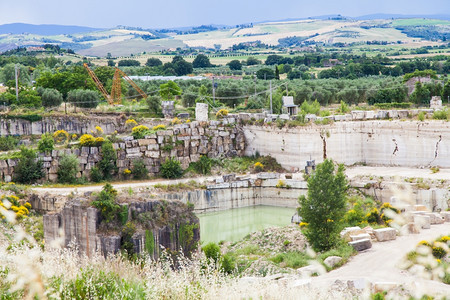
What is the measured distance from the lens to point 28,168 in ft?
121

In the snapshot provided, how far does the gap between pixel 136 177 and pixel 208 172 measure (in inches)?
156

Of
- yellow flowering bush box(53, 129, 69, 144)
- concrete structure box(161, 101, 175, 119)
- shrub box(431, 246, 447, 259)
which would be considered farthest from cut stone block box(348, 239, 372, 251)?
concrete structure box(161, 101, 175, 119)

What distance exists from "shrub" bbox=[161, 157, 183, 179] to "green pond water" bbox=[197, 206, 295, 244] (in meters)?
3.52

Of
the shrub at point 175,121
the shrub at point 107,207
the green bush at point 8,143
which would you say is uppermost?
the shrub at point 175,121

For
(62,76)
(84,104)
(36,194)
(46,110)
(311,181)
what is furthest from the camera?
(62,76)

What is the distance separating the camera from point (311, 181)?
26453mm

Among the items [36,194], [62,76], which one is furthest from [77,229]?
[62,76]

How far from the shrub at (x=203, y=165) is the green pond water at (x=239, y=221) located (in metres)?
3.56

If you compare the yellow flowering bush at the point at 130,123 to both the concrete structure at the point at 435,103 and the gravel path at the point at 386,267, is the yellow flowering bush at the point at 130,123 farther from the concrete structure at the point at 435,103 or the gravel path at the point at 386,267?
the gravel path at the point at 386,267

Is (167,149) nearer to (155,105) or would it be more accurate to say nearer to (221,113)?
(221,113)

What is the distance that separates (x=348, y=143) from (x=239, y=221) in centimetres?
897

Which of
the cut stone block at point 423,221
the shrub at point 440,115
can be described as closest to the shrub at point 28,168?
the cut stone block at point 423,221

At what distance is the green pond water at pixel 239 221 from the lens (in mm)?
33219

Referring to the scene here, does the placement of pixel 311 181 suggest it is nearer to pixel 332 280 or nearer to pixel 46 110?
pixel 332 280
